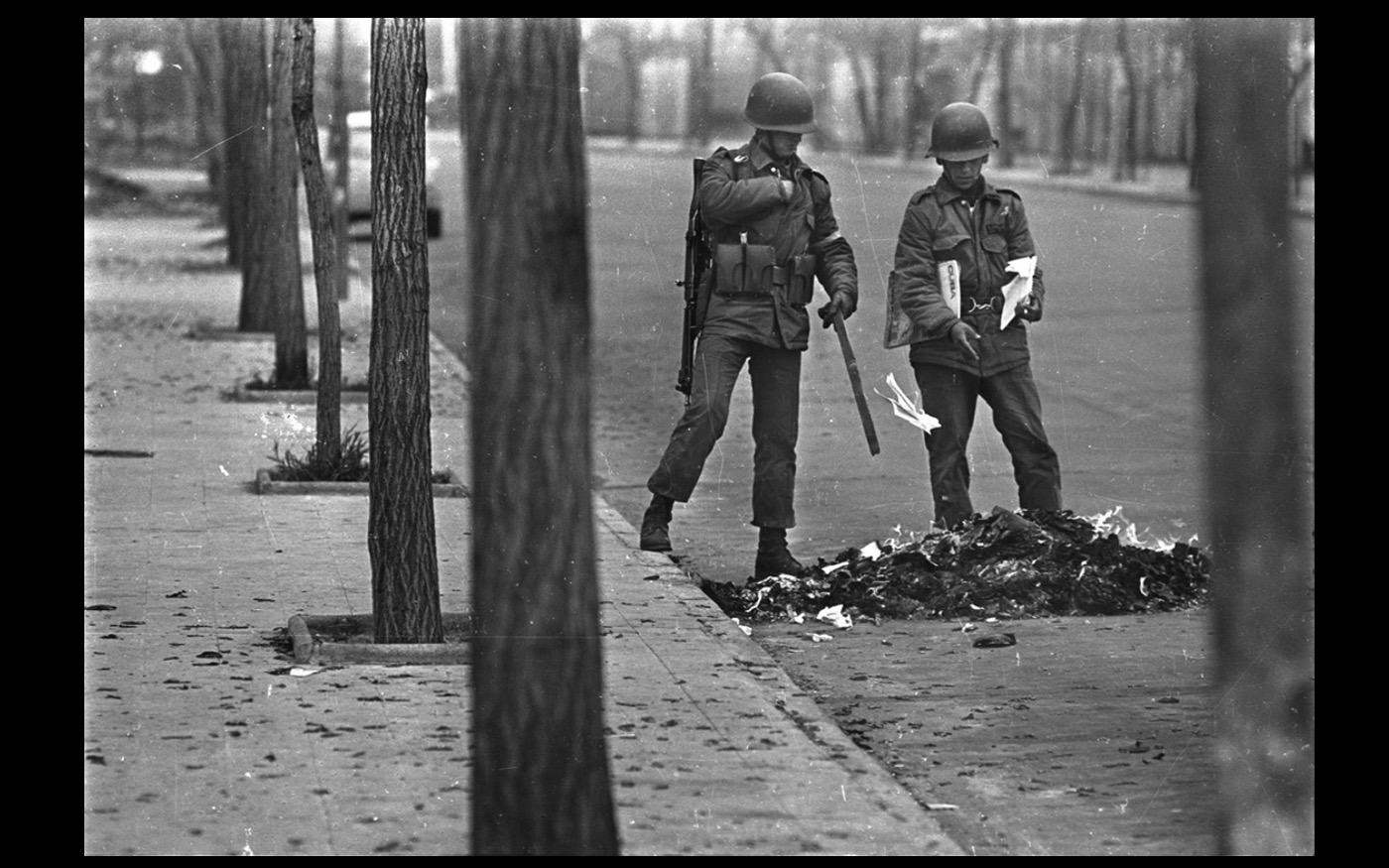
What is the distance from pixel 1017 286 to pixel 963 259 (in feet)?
0.78

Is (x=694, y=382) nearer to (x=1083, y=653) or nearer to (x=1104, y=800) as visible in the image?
(x=1083, y=653)

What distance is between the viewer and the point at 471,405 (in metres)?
4.31

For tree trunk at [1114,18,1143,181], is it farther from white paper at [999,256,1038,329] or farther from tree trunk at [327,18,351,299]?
tree trunk at [327,18,351,299]

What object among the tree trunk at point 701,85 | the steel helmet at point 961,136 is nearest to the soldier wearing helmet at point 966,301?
the steel helmet at point 961,136

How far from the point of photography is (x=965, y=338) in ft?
27.3

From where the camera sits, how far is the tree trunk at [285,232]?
13930mm

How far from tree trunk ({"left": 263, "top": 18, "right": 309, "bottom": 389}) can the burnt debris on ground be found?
630 cm

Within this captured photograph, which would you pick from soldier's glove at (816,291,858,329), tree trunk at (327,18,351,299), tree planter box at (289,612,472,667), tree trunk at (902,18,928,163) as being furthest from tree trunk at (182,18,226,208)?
soldier's glove at (816,291,858,329)

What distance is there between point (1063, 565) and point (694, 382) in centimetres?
160

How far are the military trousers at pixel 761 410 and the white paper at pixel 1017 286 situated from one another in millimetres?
833

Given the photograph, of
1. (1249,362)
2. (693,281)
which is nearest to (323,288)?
(693,281)

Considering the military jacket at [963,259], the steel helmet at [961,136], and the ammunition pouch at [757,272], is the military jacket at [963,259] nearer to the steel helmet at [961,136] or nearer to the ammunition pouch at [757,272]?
the steel helmet at [961,136]

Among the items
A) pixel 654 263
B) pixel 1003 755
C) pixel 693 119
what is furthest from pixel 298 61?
pixel 654 263

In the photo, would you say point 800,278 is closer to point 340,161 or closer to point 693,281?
point 693,281
